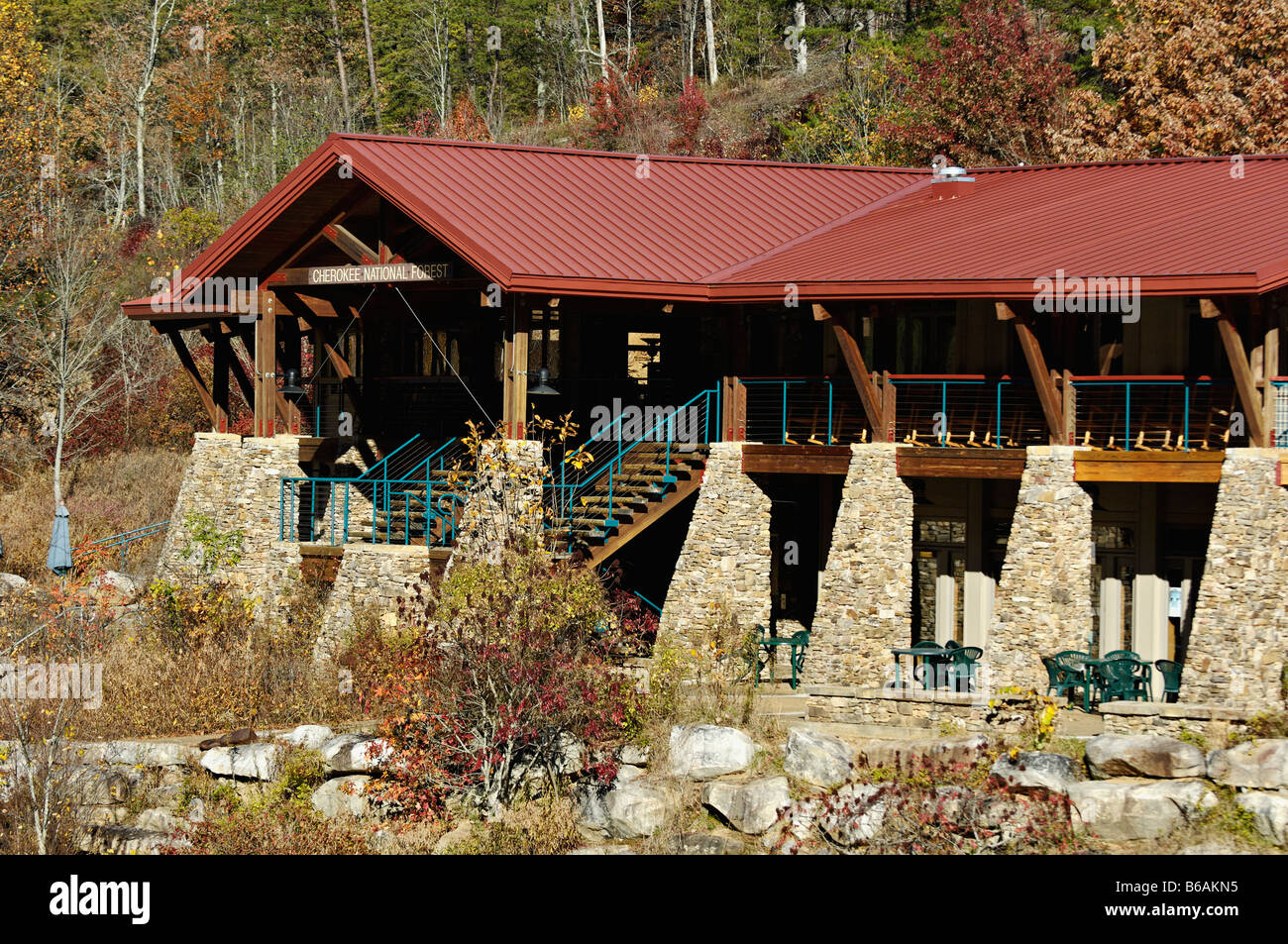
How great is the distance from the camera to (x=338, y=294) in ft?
99.6

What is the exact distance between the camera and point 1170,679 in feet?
76.5

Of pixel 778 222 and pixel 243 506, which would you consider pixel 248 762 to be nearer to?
pixel 243 506

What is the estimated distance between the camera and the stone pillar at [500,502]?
24000 millimetres

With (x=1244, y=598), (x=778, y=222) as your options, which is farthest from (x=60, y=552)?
(x=1244, y=598)

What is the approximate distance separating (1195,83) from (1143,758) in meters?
21.3

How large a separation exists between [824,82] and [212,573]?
3505 centimetres

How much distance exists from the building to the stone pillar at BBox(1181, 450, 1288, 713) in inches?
1.7

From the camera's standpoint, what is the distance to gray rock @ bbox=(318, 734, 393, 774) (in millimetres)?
21438

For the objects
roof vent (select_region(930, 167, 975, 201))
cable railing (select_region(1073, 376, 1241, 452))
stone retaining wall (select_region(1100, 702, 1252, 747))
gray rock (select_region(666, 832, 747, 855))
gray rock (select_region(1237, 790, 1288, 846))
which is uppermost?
roof vent (select_region(930, 167, 975, 201))

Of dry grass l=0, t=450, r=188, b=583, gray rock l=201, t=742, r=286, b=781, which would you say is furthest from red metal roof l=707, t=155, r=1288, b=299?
dry grass l=0, t=450, r=188, b=583

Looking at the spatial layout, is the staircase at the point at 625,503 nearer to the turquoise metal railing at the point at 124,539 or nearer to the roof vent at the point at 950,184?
the roof vent at the point at 950,184
